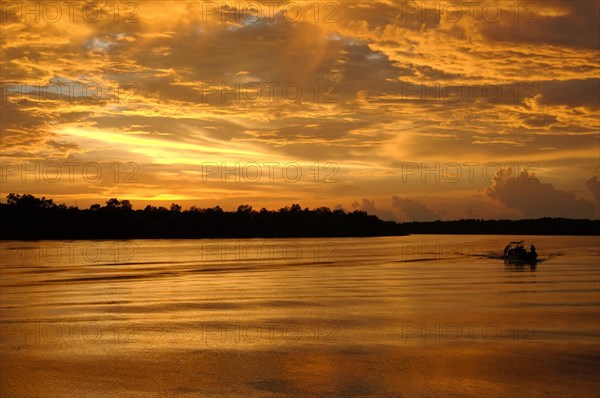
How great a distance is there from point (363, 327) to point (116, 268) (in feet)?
151

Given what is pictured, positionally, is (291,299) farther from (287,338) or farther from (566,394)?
(566,394)

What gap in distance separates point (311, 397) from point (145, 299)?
22.9m

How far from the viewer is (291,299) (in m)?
36.4

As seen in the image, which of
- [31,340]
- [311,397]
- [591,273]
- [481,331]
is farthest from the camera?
[591,273]

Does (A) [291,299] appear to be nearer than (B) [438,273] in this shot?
Yes

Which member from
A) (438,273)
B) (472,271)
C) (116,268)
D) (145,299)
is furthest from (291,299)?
(116,268)

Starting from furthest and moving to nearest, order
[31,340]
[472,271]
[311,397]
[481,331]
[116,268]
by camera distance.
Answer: [116,268]
[472,271]
[481,331]
[31,340]
[311,397]

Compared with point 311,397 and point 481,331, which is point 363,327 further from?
point 311,397

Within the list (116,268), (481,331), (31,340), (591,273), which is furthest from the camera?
(116,268)

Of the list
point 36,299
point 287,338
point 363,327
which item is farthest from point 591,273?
point 36,299

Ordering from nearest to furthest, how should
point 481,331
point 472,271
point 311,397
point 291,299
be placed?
point 311,397, point 481,331, point 291,299, point 472,271

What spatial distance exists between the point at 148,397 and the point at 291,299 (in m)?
20.4

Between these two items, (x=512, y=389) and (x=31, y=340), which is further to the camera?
(x=31, y=340)

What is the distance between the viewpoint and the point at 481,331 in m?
25.6
